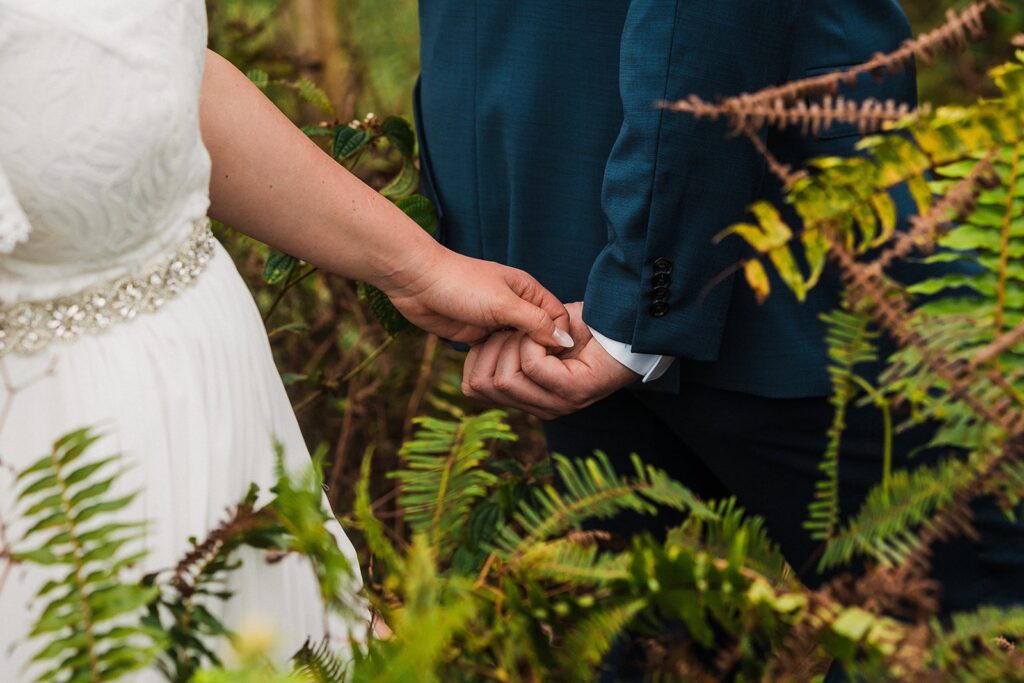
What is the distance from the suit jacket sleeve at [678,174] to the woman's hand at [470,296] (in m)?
0.07

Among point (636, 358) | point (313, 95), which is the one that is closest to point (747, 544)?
point (636, 358)

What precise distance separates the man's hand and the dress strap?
76 cm

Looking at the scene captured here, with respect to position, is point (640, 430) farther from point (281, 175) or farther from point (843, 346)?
point (843, 346)

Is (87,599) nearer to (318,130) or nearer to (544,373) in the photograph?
(544,373)

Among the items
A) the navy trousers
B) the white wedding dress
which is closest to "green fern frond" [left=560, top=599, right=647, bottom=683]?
the white wedding dress

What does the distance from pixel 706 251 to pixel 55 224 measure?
787 millimetres

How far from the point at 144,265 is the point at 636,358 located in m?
0.69

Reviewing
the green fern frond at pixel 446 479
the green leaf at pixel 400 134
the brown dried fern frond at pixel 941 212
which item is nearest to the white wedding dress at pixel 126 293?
the green fern frond at pixel 446 479

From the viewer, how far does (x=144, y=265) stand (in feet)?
3.57

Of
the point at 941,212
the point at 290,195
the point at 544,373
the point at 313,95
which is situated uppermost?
the point at 941,212

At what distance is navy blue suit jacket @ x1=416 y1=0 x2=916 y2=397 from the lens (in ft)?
4.42

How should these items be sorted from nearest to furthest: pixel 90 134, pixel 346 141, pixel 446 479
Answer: pixel 446 479 < pixel 90 134 < pixel 346 141

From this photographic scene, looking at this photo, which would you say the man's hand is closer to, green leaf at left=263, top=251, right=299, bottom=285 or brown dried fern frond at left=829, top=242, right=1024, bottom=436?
green leaf at left=263, top=251, right=299, bottom=285

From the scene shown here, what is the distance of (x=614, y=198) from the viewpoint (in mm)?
1424
